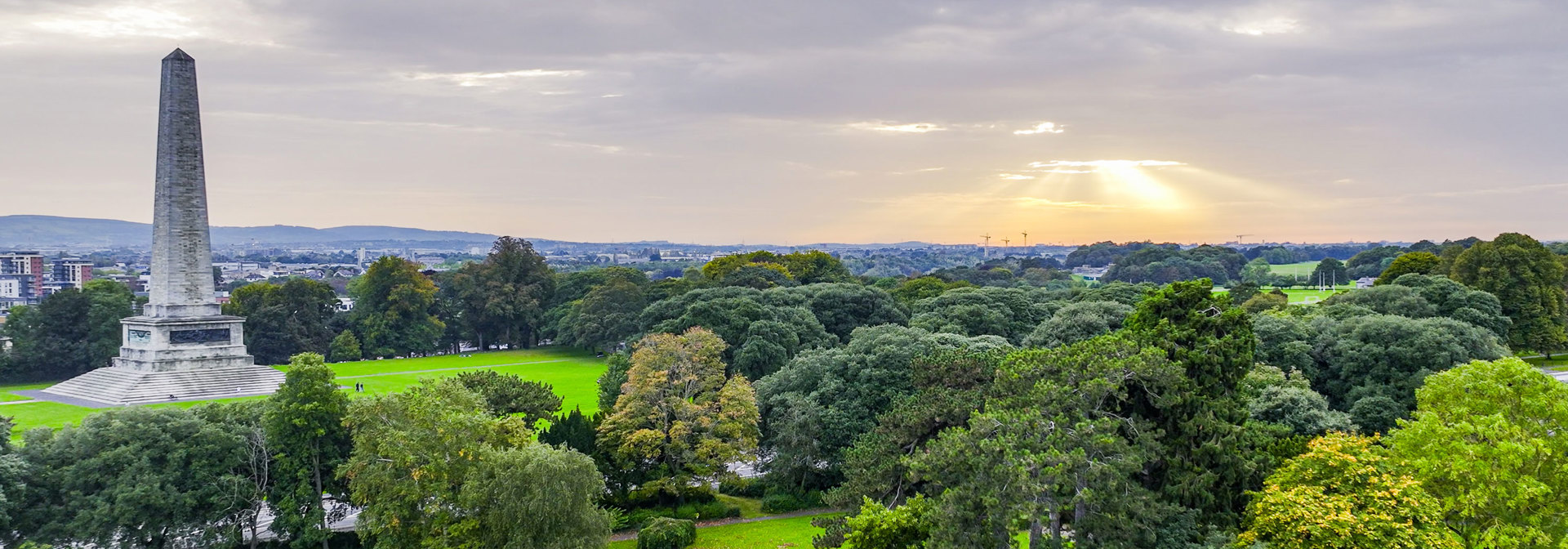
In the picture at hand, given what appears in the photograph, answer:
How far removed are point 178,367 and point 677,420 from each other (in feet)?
94.2

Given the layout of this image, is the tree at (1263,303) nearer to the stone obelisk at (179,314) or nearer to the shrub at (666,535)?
the shrub at (666,535)

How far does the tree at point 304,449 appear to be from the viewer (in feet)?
75.5

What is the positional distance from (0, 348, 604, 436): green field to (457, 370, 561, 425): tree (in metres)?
11.0

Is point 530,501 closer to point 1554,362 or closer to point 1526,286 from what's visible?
point 1526,286

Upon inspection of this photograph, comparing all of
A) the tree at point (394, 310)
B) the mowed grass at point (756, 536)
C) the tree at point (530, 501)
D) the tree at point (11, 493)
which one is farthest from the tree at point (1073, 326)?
the tree at point (394, 310)

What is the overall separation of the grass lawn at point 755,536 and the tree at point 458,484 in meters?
3.96

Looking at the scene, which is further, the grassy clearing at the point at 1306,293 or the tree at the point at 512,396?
the grassy clearing at the point at 1306,293

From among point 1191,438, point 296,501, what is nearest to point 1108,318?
point 1191,438

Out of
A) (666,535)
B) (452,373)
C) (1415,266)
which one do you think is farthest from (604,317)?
(1415,266)

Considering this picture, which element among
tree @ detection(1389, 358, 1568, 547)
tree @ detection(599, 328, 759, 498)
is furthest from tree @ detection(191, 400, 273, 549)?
tree @ detection(1389, 358, 1568, 547)

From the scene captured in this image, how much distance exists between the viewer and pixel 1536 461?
18141 millimetres

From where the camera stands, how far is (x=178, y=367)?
43.6m

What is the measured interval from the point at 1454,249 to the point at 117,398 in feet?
240

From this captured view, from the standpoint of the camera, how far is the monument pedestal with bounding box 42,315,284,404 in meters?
42.2
